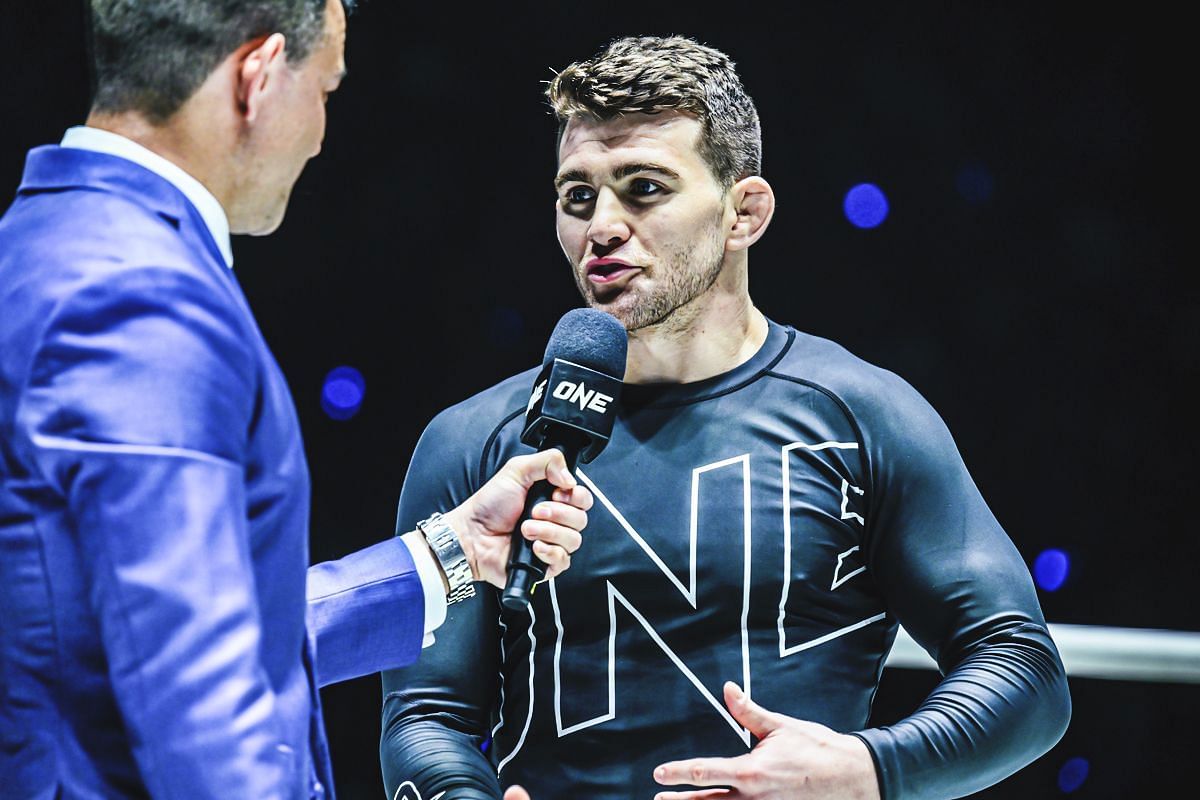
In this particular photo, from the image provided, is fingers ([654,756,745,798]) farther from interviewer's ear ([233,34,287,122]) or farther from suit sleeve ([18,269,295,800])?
interviewer's ear ([233,34,287,122])

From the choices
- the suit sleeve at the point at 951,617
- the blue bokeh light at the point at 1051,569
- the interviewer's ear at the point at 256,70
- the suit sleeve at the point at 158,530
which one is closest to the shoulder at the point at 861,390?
the suit sleeve at the point at 951,617

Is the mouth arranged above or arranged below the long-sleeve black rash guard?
above

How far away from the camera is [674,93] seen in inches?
71.2

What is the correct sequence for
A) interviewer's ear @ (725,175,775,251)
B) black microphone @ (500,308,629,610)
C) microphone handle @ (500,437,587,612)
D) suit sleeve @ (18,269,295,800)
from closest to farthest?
suit sleeve @ (18,269,295,800) < microphone handle @ (500,437,587,612) < black microphone @ (500,308,629,610) < interviewer's ear @ (725,175,775,251)

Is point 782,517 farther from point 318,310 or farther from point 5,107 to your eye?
point 5,107

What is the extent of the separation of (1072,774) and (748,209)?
1.34m

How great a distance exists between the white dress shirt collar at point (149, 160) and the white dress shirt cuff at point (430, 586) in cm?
51

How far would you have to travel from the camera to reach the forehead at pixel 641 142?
5.90 feet

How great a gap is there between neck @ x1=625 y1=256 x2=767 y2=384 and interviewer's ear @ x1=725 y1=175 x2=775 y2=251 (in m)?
0.05

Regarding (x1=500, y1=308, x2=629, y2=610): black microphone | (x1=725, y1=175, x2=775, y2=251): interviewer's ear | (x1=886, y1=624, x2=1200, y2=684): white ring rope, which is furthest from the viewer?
(x1=886, y1=624, x2=1200, y2=684): white ring rope

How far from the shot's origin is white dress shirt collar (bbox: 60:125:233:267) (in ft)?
3.32

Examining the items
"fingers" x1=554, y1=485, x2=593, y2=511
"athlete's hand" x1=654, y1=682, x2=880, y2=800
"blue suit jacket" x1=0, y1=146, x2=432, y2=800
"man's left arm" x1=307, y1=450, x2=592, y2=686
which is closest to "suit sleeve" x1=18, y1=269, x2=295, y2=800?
"blue suit jacket" x1=0, y1=146, x2=432, y2=800

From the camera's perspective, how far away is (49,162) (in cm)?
102

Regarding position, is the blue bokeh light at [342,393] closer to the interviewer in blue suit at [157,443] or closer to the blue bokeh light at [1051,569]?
the blue bokeh light at [1051,569]
